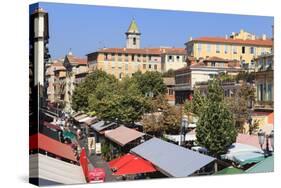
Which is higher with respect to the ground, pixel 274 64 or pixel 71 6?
pixel 71 6

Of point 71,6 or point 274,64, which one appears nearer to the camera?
point 71,6

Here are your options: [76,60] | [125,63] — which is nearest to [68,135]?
[76,60]

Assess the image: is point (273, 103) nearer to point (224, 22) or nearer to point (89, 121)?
point (224, 22)

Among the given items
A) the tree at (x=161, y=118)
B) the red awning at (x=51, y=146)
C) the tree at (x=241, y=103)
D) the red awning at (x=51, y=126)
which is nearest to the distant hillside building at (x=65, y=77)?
the red awning at (x=51, y=126)

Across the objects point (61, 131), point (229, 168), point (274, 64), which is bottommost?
point (229, 168)

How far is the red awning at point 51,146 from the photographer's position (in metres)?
10.3

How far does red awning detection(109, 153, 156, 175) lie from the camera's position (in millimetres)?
11023

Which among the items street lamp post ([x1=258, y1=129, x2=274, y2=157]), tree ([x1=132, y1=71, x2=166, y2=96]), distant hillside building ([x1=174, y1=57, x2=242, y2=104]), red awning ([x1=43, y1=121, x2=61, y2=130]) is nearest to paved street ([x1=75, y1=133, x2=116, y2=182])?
red awning ([x1=43, y1=121, x2=61, y2=130])

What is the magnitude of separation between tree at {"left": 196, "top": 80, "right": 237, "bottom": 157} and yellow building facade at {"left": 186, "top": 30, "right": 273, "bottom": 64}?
1.90 ft

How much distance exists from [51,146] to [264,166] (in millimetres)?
4257

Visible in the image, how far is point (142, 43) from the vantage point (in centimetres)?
1128

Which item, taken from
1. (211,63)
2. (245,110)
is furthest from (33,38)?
Answer: (245,110)

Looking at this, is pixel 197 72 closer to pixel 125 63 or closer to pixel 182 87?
pixel 182 87

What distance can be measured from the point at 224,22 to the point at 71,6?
2994 millimetres
